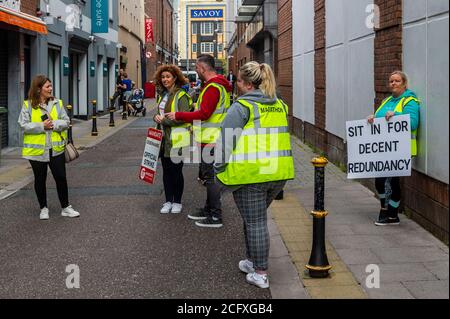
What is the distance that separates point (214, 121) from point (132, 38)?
1500 inches

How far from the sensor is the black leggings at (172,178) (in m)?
7.97

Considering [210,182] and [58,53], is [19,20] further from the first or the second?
[210,182]

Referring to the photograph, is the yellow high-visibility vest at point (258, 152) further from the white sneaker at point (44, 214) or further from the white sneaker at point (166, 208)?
the white sneaker at point (44, 214)

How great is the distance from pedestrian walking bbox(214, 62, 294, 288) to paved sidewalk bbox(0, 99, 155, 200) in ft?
17.7

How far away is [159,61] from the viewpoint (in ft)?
228

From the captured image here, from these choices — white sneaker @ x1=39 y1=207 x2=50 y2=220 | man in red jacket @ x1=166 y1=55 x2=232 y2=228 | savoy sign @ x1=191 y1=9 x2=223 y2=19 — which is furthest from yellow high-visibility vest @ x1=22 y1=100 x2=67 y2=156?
savoy sign @ x1=191 y1=9 x2=223 y2=19

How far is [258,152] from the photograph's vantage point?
496 centimetres

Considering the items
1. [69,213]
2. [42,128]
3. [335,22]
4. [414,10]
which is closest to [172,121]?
[42,128]

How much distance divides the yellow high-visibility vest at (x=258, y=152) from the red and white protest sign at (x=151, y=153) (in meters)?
3.03

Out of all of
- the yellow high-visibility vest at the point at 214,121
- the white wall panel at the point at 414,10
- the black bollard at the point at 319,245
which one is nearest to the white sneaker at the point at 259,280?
the black bollard at the point at 319,245

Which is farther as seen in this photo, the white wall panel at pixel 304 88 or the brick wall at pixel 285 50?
the brick wall at pixel 285 50

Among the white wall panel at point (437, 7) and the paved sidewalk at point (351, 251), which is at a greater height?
the white wall panel at point (437, 7)
